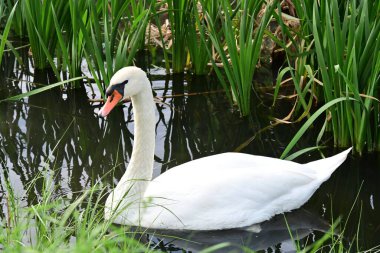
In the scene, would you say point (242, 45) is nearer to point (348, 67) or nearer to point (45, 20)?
point (348, 67)

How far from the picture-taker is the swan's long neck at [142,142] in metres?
4.95

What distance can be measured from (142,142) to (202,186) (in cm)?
49

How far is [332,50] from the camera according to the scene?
534 cm

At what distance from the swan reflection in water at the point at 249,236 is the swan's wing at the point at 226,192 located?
0.16ft

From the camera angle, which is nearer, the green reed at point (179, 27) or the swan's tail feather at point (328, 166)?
the swan's tail feather at point (328, 166)

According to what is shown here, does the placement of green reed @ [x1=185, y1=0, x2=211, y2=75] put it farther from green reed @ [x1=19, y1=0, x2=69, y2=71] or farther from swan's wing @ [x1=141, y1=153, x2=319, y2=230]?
swan's wing @ [x1=141, y1=153, x2=319, y2=230]

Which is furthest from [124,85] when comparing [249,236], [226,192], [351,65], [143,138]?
[351,65]

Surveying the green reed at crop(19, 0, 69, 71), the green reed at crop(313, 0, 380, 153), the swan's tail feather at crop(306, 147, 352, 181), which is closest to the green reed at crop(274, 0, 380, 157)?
the green reed at crop(313, 0, 380, 153)

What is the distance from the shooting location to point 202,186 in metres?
4.84

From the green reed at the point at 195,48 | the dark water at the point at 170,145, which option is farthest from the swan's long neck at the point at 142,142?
the green reed at the point at 195,48

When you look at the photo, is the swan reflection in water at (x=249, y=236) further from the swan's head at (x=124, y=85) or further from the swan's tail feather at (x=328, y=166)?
the swan's head at (x=124, y=85)

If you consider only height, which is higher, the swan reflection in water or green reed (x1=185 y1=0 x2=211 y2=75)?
green reed (x1=185 y1=0 x2=211 y2=75)

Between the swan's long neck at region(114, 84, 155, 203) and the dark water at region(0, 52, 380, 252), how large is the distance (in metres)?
0.34

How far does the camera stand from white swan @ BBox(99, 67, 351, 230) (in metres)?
4.79
